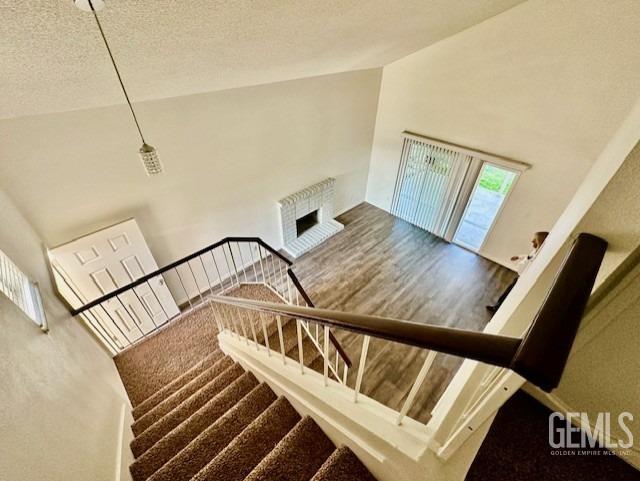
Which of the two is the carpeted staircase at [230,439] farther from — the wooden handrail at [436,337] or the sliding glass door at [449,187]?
the sliding glass door at [449,187]

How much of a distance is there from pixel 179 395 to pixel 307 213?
146 inches

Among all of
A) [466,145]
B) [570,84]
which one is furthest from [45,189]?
[570,84]

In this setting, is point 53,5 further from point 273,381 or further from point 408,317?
point 408,317

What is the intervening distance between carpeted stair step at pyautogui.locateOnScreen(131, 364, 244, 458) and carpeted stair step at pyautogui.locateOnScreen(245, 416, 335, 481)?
3.74ft

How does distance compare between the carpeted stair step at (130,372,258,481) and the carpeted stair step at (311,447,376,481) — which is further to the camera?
the carpeted stair step at (130,372,258,481)

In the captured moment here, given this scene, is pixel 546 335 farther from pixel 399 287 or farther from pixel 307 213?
pixel 307 213

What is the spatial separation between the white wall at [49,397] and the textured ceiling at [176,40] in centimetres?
109

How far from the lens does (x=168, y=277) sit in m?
3.90

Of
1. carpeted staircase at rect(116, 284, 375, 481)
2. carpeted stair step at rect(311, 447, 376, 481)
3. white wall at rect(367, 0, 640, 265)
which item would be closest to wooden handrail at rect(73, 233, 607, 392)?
carpeted stair step at rect(311, 447, 376, 481)

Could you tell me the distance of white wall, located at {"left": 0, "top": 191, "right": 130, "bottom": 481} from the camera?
1026 millimetres

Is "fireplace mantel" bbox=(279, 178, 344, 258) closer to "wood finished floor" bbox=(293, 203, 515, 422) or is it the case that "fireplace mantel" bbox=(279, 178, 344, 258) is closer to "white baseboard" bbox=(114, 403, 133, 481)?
"wood finished floor" bbox=(293, 203, 515, 422)

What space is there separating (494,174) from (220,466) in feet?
19.1

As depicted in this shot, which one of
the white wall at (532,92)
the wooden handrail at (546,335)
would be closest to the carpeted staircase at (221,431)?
the wooden handrail at (546,335)

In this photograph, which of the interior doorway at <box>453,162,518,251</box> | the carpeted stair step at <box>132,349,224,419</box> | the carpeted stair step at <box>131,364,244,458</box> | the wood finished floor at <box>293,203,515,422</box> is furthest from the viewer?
the interior doorway at <box>453,162,518,251</box>
